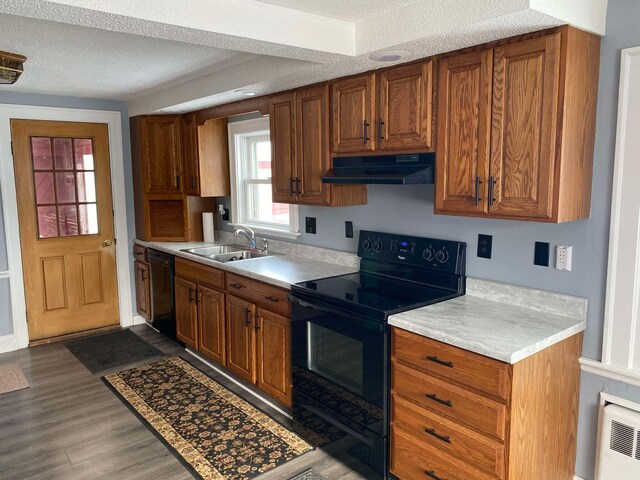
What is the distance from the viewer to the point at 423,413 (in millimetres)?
2146

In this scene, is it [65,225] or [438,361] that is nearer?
[438,361]

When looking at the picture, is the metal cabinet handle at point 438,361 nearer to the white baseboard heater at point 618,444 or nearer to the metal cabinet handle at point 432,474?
the metal cabinet handle at point 432,474

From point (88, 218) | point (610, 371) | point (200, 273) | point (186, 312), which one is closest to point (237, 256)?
point (200, 273)

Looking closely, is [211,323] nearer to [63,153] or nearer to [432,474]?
[432,474]

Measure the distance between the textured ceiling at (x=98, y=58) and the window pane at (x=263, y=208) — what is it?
3.65 ft

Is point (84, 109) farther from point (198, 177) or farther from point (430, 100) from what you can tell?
point (430, 100)

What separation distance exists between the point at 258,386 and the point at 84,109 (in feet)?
10.2

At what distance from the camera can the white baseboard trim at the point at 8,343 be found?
433cm

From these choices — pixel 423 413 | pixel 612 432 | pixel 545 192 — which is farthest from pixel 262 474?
pixel 545 192

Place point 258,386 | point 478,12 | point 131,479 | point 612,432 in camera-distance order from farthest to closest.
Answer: point 258,386 < point 131,479 < point 612,432 < point 478,12

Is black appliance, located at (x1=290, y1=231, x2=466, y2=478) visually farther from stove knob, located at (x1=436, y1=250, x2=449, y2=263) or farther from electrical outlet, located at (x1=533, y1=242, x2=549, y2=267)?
electrical outlet, located at (x1=533, y1=242, x2=549, y2=267)

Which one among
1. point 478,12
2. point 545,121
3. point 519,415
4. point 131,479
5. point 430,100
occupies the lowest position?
point 131,479

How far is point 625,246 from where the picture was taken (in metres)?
2.03

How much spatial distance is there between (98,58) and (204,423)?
7.68ft
